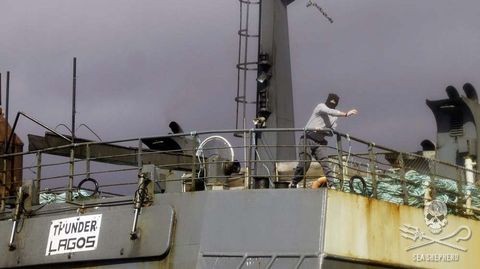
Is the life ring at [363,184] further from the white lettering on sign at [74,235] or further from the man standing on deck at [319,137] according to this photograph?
the white lettering on sign at [74,235]

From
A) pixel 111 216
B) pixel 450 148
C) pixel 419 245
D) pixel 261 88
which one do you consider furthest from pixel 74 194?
pixel 450 148

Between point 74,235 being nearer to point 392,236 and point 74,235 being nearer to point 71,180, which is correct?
point 71,180

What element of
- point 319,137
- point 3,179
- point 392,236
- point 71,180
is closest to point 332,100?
point 319,137

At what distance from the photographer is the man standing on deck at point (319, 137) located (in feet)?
46.8

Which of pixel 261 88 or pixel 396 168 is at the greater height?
pixel 261 88

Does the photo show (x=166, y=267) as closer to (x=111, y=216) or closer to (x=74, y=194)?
(x=111, y=216)

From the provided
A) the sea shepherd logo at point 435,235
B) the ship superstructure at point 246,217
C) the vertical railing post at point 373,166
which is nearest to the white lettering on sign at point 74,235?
the ship superstructure at point 246,217

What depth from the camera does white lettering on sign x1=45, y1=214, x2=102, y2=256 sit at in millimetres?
14695

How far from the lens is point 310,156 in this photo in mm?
14555

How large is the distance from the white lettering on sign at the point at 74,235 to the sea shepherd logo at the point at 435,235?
4.85m

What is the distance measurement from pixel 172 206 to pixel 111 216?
108 centimetres

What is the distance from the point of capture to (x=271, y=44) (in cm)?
1969

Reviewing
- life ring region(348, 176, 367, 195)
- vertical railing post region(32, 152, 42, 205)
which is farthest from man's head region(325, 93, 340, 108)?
vertical railing post region(32, 152, 42, 205)

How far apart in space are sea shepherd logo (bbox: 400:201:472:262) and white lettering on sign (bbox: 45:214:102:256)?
15.9ft
